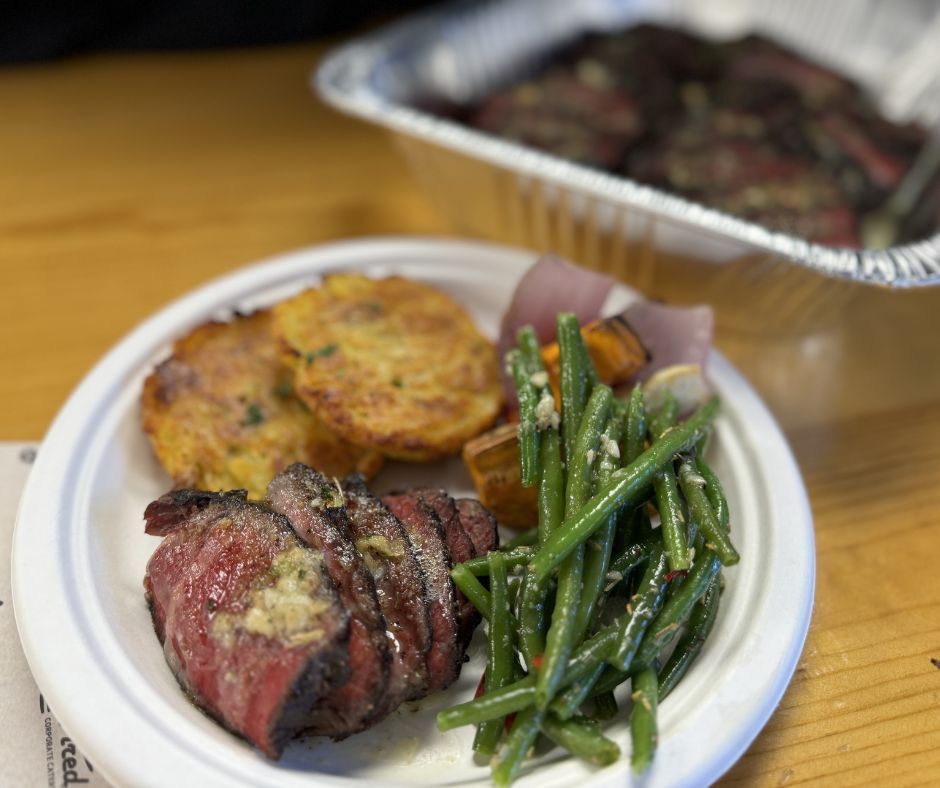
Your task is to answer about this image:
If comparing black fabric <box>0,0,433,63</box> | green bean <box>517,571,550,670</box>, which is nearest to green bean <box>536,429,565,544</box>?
green bean <box>517,571,550,670</box>

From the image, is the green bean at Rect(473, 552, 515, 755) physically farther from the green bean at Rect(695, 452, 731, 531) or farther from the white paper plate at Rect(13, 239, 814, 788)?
the green bean at Rect(695, 452, 731, 531)

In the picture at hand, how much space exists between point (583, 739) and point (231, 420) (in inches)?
51.6

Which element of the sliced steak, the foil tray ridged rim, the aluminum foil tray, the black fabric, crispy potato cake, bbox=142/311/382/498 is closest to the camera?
the sliced steak

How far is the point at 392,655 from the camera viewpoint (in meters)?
1.71

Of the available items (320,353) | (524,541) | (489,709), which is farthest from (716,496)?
(320,353)

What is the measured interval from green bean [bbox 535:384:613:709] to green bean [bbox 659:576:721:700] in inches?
10.3

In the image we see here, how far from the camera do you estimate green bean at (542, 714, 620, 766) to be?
1663 mm

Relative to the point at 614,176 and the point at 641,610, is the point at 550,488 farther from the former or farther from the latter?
the point at 614,176

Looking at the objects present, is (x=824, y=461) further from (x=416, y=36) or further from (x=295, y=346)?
(x=416, y=36)

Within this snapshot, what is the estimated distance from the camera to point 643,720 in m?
1.68

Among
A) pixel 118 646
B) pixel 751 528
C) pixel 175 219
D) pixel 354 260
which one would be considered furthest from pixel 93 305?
pixel 751 528

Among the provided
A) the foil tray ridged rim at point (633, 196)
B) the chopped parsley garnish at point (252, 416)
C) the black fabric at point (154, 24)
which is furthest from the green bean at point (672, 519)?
the black fabric at point (154, 24)

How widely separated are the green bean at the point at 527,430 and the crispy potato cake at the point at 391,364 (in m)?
0.28

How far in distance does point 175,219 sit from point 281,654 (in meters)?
2.49
